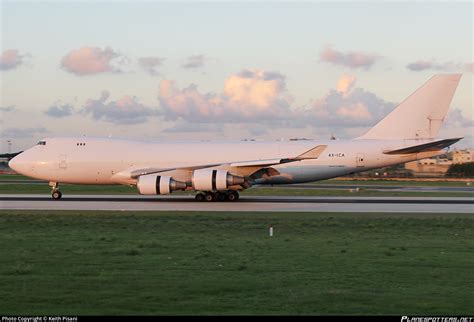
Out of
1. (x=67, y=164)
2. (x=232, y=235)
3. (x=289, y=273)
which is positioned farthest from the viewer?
(x=67, y=164)

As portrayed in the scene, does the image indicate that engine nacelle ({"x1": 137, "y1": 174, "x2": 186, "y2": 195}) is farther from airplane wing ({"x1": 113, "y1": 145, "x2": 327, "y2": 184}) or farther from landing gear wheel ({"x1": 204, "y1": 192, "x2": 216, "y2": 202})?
landing gear wheel ({"x1": 204, "y1": 192, "x2": 216, "y2": 202})

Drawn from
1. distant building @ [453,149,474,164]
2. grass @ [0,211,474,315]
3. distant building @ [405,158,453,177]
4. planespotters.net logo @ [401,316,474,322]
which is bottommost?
planespotters.net logo @ [401,316,474,322]

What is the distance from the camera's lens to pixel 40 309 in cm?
1030

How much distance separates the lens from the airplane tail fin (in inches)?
1545

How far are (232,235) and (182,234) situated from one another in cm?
151

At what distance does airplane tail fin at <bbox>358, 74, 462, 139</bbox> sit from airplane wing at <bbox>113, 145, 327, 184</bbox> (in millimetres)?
5316

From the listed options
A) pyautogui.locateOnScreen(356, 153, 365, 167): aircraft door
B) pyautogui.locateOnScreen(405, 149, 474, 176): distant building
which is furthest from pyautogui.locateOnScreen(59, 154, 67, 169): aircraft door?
pyautogui.locateOnScreen(405, 149, 474, 176): distant building

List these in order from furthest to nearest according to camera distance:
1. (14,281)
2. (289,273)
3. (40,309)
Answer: (289,273)
(14,281)
(40,309)

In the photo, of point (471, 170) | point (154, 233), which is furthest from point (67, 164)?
point (471, 170)

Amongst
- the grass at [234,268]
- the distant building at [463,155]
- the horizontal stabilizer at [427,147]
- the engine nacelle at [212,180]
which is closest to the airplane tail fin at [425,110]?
the horizontal stabilizer at [427,147]

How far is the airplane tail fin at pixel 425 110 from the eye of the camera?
3925 cm

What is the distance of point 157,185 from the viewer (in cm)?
3494

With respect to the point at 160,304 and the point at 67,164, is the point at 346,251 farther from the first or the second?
the point at 67,164

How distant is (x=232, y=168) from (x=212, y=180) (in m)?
1.97
